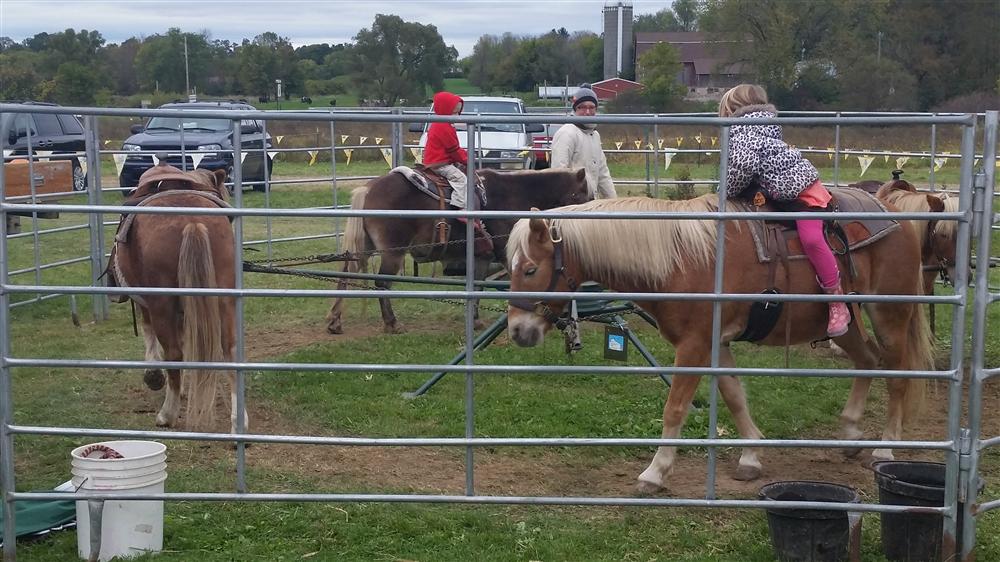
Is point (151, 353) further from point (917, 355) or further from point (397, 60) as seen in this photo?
point (397, 60)

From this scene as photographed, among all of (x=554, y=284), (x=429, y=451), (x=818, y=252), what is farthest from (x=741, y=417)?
(x=429, y=451)

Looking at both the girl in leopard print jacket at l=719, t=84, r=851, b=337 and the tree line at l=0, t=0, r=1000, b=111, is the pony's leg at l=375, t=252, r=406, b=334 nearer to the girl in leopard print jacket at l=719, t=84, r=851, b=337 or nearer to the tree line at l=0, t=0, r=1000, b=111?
the girl in leopard print jacket at l=719, t=84, r=851, b=337

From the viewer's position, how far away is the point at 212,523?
14.3ft

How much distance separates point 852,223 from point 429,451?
2.59 meters

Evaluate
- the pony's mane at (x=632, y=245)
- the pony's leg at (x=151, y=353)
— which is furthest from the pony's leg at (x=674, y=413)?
the pony's leg at (x=151, y=353)

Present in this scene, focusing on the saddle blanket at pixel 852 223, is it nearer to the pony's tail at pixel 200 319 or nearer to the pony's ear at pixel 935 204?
the pony's ear at pixel 935 204

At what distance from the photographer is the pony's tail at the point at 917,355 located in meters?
5.34

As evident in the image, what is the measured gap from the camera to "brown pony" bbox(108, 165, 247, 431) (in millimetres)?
5316

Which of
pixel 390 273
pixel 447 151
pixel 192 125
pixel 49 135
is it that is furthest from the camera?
pixel 192 125

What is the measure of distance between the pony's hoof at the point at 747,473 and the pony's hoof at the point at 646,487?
586mm

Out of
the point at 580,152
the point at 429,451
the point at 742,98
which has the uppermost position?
the point at 742,98

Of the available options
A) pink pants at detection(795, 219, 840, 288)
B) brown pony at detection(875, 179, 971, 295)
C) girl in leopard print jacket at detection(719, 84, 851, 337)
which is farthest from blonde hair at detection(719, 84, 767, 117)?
brown pony at detection(875, 179, 971, 295)

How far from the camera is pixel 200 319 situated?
17.6ft

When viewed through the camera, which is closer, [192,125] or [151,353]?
[151,353]
